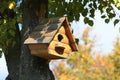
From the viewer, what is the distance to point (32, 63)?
6820 millimetres

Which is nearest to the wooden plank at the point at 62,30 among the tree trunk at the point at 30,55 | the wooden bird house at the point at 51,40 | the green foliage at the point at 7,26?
the wooden bird house at the point at 51,40

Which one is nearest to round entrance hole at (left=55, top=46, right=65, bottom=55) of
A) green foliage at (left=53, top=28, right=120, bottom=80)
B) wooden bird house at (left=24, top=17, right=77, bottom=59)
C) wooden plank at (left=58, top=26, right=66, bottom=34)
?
wooden bird house at (left=24, top=17, right=77, bottom=59)

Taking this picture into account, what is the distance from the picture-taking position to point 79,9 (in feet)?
29.1

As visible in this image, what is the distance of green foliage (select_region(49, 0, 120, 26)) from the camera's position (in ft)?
28.9

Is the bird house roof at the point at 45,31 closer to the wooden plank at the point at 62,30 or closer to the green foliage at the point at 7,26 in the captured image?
the wooden plank at the point at 62,30

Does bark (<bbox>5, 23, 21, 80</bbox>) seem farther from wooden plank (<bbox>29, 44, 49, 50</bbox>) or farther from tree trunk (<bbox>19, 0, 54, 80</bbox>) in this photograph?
wooden plank (<bbox>29, 44, 49, 50</bbox>)

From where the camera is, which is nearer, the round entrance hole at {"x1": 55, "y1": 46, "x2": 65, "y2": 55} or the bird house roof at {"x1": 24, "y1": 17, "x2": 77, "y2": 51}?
the bird house roof at {"x1": 24, "y1": 17, "x2": 77, "y2": 51}

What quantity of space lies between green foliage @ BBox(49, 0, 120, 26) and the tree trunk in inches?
68.1

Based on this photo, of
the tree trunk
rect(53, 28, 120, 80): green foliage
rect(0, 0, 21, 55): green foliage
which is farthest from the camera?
rect(53, 28, 120, 80): green foliage

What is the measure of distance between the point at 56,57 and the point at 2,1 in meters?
1.58

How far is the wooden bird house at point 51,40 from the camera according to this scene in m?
6.57

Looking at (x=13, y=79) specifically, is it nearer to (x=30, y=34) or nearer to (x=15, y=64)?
(x=15, y=64)

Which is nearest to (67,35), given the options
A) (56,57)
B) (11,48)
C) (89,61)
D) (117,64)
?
(56,57)

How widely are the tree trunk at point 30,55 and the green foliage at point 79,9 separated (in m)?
1.73
